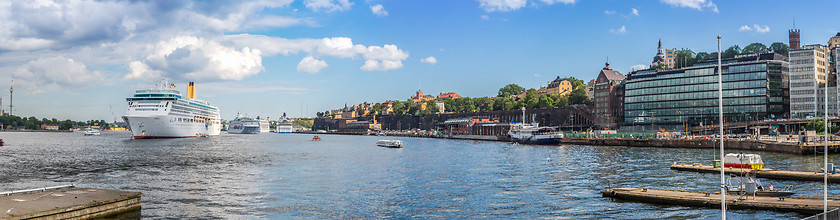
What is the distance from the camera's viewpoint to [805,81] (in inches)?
6255

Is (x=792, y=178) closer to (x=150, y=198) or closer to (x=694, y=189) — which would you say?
(x=694, y=189)

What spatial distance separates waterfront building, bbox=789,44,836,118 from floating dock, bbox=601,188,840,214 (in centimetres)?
14361

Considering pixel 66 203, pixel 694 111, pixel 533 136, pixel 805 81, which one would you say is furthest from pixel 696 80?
pixel 66 203

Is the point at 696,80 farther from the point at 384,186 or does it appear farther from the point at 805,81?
the point at 384,186

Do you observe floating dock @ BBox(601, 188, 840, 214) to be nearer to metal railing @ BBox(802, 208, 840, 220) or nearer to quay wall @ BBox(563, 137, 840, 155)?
metal railing @ BBox(802, 208, 840, 220)

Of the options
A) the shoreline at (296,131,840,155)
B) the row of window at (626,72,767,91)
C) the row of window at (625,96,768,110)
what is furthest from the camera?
the row of window at (625,96,768,110)

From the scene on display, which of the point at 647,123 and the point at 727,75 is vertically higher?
the point at 727,75

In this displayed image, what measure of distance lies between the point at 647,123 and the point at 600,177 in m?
147

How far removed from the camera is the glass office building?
165250 millimetres

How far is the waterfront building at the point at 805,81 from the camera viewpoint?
6201 inches

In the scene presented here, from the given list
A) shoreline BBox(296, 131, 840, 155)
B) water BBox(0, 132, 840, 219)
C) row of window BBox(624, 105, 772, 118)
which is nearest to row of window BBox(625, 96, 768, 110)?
row of window BBox(624, 105, 772, 118)

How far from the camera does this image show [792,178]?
5128 cm

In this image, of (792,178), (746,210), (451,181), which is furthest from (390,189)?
(792,178)

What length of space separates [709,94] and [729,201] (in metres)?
156
